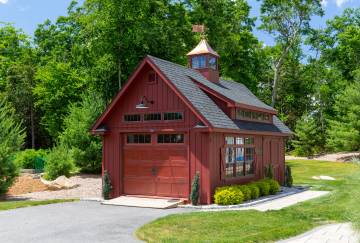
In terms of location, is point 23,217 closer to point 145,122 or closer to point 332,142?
point 145,122

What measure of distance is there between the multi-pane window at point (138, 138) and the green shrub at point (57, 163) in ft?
29.3

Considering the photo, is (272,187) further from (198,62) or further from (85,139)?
(85,139)

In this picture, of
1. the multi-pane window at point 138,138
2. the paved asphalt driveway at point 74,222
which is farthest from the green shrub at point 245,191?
the multi-pane window at point 138,138

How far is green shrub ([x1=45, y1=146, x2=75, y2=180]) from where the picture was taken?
86.3ft

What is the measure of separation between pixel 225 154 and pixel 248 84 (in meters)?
26.3

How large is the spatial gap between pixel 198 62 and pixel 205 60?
1.40 feet

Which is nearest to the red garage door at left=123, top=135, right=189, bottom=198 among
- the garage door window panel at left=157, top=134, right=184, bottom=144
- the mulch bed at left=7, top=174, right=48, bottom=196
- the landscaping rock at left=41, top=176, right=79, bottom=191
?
the garage door window panel at left=157, top=134, right=184, bottom=144

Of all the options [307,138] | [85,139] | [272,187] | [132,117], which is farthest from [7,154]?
[307,138]

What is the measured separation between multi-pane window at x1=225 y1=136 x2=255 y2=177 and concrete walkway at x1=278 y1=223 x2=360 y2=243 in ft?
21.0

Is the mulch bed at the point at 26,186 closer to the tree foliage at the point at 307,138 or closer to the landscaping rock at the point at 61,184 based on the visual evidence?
the landscaping rock at the point at 61,184

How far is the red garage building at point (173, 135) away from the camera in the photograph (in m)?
17.0

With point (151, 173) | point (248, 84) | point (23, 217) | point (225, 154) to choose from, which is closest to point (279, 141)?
point (225, 154)

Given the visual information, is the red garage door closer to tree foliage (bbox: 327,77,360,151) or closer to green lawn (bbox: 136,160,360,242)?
green lawn (bbox: 136,160,360,242)

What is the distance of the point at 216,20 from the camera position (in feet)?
121
